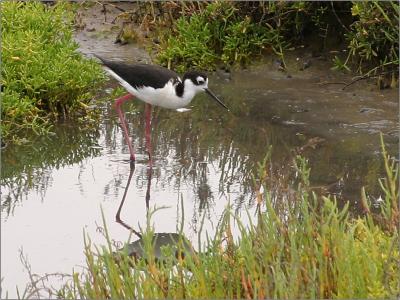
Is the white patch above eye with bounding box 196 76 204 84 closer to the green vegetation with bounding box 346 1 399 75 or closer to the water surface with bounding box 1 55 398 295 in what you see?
the water surface with bounding box 1 55 398 295

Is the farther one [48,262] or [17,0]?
[17,0]

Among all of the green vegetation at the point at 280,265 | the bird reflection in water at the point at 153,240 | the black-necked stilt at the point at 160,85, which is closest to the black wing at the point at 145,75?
the black-necked stilt at the point at 160,85

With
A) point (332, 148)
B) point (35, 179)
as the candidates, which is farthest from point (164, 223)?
point (332, 148)

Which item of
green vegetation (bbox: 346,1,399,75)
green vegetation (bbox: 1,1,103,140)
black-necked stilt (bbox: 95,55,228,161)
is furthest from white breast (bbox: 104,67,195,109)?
green vegetation (bbox: 346,1,399,75)

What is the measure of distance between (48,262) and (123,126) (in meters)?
A: 2.66

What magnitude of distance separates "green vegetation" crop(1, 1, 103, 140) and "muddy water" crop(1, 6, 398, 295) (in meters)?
0.21

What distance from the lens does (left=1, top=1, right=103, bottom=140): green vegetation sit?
8.34 m

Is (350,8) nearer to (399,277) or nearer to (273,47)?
(273,47)

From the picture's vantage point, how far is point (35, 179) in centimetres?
741

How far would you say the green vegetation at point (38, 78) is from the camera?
8336 millimetres

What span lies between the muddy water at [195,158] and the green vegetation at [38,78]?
21 cm

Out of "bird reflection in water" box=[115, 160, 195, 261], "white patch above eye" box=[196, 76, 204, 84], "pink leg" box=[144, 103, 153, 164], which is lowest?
"bird reflection in water" box=[115, 160, 195, 261]

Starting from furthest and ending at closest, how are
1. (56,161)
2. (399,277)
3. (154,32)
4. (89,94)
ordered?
(154,32), (89,94), (56,161), (399,277)

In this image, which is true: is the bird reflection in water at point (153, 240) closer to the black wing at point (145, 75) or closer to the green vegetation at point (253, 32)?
the black wing at point (145, 75)
